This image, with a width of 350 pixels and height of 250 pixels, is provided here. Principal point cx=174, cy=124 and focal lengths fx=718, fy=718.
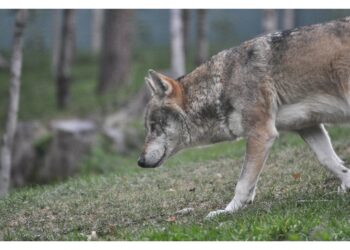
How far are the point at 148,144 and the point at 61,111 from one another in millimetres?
13401

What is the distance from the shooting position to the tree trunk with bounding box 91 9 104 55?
113 feet

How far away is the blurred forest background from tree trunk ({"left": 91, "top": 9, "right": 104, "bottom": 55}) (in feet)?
0.18

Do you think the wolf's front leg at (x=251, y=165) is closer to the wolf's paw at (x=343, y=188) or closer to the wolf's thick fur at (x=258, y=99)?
the wolf's thick fur at (x=258, y=99)

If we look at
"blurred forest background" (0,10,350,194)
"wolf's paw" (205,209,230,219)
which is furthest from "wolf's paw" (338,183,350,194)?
"blurred forest background" (0,10,350,194)

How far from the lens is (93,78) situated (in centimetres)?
2819

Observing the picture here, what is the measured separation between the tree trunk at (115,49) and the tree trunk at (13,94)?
375 inches

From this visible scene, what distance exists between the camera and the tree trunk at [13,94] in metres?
11.9

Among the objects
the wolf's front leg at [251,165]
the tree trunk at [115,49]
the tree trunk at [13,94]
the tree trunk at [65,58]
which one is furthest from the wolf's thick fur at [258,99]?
the tree trunk at [115,49]

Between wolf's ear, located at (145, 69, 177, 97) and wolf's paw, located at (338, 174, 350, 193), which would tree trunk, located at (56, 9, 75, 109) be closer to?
wolf's ear, located at (145, 69, 177, 97)

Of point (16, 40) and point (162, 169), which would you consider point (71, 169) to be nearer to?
point (16, 40)

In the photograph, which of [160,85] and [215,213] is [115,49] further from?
[215,213]

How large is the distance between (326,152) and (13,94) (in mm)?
6344

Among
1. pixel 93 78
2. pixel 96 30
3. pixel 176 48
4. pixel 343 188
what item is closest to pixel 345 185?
pixel 343 188

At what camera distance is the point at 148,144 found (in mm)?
7477
